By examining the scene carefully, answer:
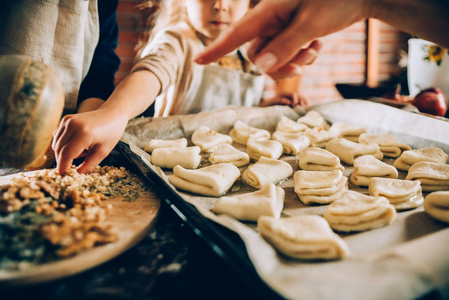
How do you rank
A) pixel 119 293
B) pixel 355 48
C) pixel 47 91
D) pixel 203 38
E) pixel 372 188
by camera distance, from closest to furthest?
pixel 119 293 < pixel 47 91 < pixel 372 188 < pixel 203 38 < pixel 355 48

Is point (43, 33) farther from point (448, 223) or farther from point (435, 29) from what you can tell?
point (448, 223)

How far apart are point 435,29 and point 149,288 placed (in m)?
1.13

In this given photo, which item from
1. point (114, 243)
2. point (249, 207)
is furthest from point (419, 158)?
point (114, 243)

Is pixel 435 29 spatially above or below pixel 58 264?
above

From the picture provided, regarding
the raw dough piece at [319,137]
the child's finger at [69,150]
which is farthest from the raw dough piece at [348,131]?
the child's finger at [69,150]

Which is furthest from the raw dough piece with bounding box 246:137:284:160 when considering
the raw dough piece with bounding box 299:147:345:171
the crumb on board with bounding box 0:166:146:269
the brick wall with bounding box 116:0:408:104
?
the brick wall with bounding box 116:0:408:104

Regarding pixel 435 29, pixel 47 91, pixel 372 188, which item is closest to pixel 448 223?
pixel 372 188

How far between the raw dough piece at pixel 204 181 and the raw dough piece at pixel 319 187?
0.99ft

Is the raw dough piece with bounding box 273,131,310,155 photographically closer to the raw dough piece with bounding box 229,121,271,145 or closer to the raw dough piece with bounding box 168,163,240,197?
the raw dough piece with bounding box 229,121,271,145

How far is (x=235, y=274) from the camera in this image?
771mm

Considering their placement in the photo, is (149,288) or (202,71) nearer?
(149,288)

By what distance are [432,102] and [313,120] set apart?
86 cm

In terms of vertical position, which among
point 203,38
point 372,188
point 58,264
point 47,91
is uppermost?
point 203,38

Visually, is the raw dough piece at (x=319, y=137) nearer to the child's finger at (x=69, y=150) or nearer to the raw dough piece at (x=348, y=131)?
the raw dough piece at (x=348, y=131)
